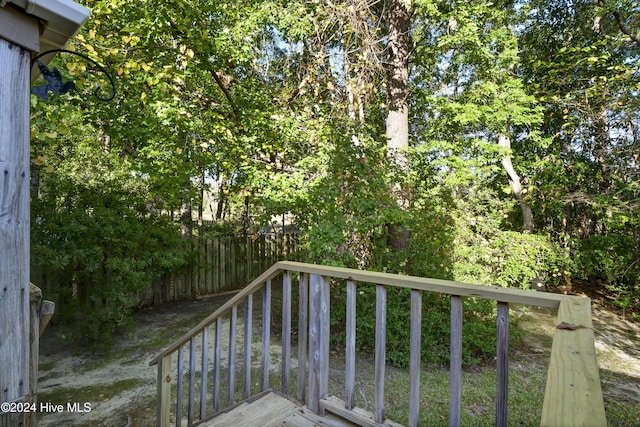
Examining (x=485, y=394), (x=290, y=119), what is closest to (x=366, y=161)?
(x=290, y=119)

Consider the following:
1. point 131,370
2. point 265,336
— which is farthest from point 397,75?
point 131,370

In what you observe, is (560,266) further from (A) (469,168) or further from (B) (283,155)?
(B) (283,155)

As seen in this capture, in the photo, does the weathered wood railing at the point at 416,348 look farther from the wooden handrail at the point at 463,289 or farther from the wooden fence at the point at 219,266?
the wooden fence at the point at 219,266

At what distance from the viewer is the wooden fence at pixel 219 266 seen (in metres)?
7.11

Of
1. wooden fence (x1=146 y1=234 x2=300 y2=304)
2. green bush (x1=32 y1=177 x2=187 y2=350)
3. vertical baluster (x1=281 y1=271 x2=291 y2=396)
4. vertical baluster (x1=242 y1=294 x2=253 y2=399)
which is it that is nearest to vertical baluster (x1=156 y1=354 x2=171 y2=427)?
vertical baluster (x1=242 y1=294 x2=253 y2=399)

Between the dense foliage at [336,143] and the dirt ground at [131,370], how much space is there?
59 centimetres

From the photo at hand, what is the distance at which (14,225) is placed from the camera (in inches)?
49.5

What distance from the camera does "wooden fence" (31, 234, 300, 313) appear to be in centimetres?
711

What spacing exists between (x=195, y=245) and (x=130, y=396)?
418 cm

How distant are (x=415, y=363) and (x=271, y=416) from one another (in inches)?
34.1

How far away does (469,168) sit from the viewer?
5.47m

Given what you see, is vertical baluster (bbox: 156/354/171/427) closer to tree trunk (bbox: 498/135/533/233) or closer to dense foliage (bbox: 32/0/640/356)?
dense foliage (bbox: 32/0/640/356)

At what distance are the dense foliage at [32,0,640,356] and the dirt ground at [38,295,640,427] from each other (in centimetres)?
59

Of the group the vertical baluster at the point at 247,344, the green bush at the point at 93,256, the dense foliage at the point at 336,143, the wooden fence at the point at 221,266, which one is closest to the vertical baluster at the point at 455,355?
the vertical baluster at the point at 247,344
